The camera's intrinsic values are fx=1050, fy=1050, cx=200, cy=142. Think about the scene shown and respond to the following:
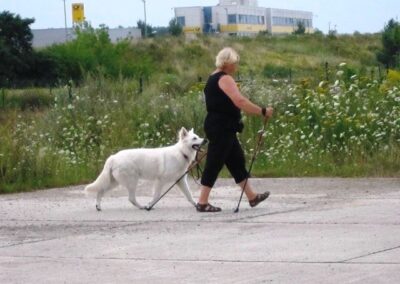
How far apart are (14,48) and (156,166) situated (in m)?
47.2

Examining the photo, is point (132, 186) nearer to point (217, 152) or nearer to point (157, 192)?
point (157, 192)

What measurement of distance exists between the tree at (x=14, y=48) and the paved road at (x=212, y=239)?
41.3 metres

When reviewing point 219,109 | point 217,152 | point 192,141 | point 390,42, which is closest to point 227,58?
point 219,109

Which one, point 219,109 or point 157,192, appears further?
point 157,192

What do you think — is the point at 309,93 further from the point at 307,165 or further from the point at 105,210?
the point at 105,210

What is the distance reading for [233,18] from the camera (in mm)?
120125

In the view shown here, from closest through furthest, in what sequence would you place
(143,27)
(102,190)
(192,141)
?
(192,141) → (102,190) → (143,27)

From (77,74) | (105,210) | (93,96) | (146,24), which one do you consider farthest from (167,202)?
(146,24)

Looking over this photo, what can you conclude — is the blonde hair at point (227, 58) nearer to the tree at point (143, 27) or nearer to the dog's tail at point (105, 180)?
the dog's tail at point (105, 180)

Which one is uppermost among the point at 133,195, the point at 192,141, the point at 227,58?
the point at 227,58

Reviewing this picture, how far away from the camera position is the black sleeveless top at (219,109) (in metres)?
13.1

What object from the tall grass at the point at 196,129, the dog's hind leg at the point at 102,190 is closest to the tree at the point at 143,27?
the tall grass at the point at 196,129

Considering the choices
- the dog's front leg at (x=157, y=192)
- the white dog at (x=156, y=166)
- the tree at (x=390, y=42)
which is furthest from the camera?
the tree at (x=390, y=42)

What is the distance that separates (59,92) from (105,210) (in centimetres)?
970
